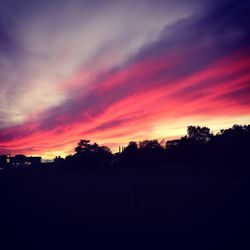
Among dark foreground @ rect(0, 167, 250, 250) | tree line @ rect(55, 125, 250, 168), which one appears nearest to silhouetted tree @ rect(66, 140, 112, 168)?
tree line @ rect(55, 125, 250, 168)

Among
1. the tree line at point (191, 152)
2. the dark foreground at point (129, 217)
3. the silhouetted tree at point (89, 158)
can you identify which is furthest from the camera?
the silhouetted tree at point (89, 158)

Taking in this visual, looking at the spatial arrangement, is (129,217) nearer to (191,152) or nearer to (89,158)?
(191,152)

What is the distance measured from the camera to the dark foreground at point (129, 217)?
786 centimetres

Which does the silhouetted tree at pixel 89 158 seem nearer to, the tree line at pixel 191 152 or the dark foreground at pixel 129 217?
the tree line at pixel 191 152

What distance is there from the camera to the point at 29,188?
1412cm

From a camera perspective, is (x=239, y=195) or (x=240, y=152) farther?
(x=240, y=152)

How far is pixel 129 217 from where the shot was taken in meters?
9.89

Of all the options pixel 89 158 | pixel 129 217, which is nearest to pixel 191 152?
pixel 89 158

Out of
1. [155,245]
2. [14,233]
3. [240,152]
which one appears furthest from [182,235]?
[240,152]

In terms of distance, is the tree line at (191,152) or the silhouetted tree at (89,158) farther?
the silhouetted tree at (89,158)

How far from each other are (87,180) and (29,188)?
3.32 m

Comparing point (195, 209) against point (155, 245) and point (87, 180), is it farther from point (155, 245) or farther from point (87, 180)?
point (87, 180)

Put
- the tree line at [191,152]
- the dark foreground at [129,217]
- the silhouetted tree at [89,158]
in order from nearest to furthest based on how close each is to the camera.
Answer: the dark foreground at [129,217]
the tree line at [191,152]
the silhouetted tree at [89,158]

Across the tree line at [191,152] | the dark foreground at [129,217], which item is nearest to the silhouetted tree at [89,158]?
the tree line at [191,152]
